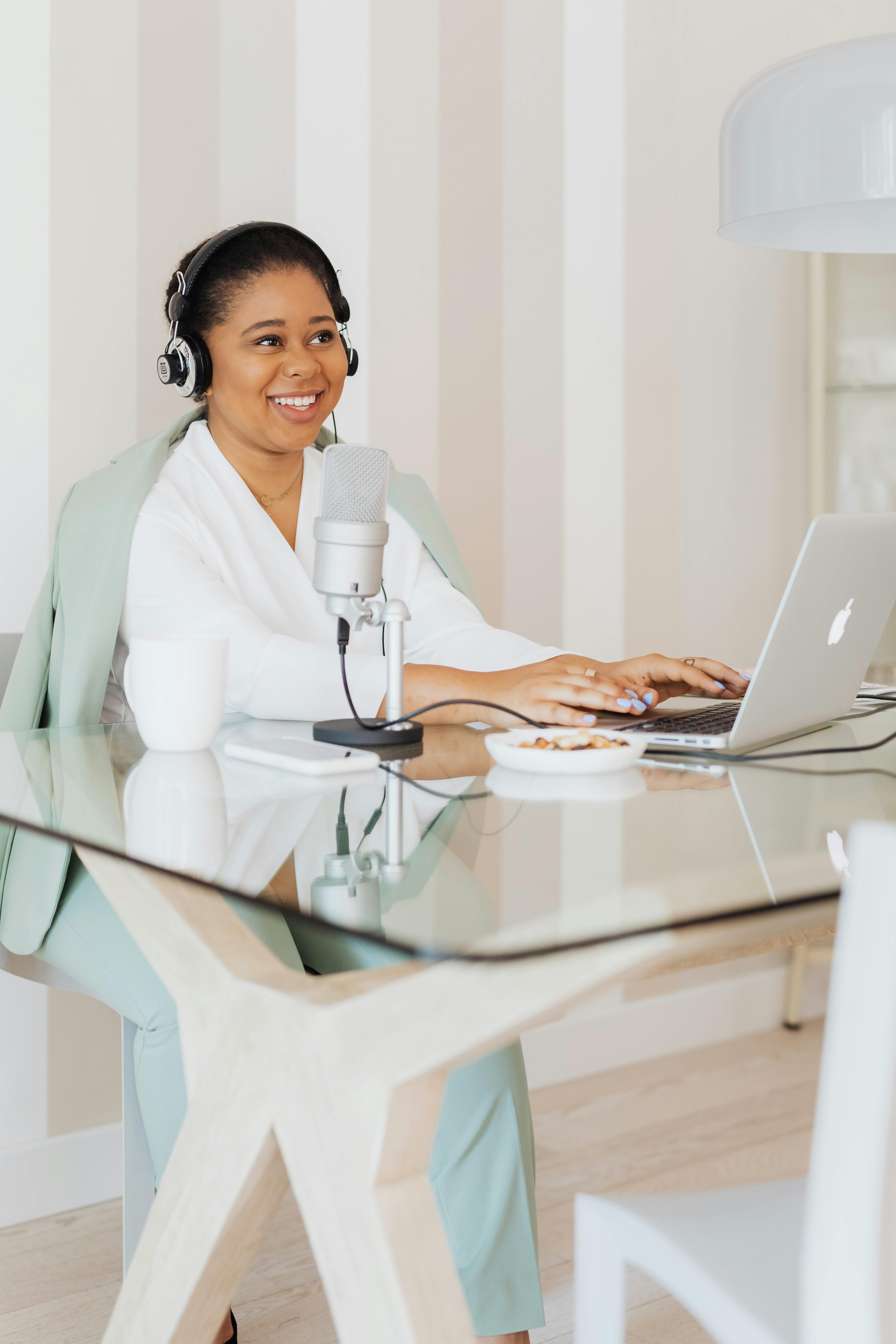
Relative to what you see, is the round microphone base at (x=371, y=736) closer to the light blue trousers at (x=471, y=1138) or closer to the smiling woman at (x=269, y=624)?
the smiling woman at (x=269, y=624)

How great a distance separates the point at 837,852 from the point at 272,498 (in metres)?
1.23

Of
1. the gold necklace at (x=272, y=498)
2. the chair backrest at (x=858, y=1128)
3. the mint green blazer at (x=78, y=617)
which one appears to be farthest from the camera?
the gold necklace at (x=272, y=498)

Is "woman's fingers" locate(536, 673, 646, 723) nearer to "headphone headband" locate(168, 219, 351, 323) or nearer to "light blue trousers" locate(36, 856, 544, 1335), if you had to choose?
"light blue trousers" locate(36, 856, 544, 1335)

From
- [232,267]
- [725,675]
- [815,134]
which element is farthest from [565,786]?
[232,267]

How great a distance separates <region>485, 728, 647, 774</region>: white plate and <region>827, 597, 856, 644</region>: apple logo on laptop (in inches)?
10.5

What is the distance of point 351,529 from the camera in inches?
50.3

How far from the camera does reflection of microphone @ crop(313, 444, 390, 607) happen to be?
50.3 inches

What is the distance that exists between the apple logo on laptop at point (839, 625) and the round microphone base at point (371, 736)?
17.1 inches

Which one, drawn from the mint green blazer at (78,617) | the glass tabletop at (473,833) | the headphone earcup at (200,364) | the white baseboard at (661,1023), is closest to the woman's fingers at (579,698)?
the glass tabletop at (473,833)

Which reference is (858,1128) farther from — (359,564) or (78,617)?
(78,617)

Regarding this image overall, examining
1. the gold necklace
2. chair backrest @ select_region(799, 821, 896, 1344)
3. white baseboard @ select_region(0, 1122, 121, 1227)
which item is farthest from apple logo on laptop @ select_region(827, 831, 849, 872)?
white baseboard @ select_region(0, 1122, 121, 1227)

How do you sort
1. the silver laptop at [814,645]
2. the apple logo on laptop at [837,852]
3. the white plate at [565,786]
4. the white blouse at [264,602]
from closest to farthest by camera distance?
the apple logo on laptop at [837,852] → the white plate at [565,786] → the silver laptop at [814,645] → the white blouse at [264,602]

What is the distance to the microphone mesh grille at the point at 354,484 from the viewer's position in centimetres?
127

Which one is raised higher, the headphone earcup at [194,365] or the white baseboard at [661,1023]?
the headphone earcup at [194,365]
